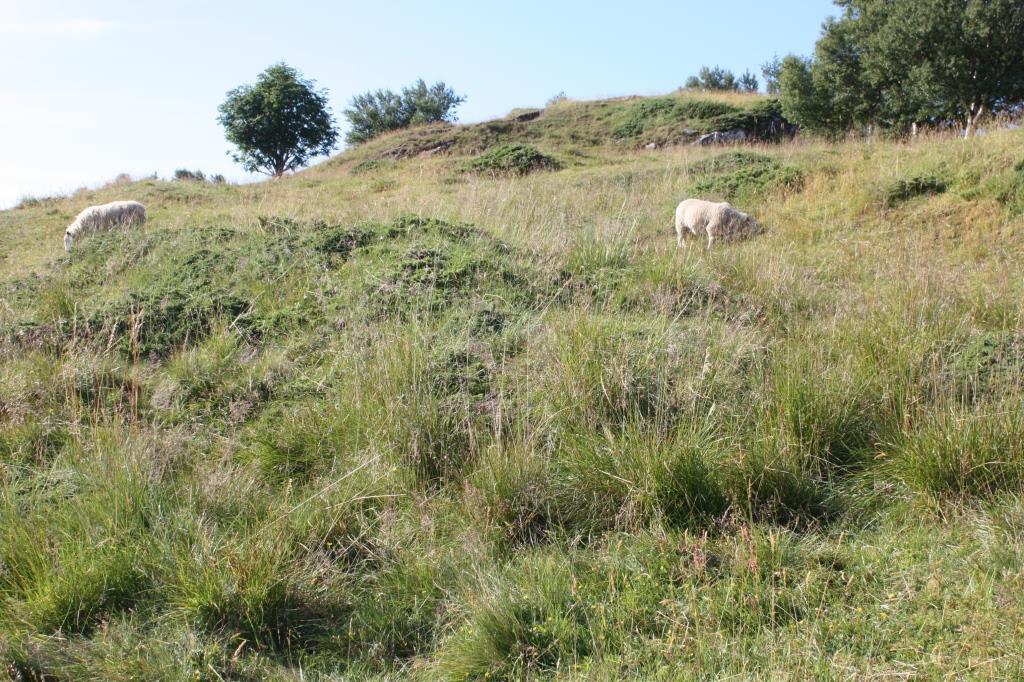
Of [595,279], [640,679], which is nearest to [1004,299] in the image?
[595,279]

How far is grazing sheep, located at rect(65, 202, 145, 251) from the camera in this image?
415 inches

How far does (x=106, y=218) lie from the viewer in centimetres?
1081

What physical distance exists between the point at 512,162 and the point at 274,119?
19.9 m

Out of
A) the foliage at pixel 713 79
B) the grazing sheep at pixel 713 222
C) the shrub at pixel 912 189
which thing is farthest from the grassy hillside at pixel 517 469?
the foliage at pixel 713 79

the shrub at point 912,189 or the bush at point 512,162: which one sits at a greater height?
the bush at point 512,162

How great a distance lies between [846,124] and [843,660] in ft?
86.4

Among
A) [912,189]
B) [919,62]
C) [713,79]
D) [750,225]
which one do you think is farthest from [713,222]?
[713,79]

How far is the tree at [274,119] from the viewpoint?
34000 millimetres

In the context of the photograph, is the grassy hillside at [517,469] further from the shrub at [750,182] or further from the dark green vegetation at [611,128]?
the dark green vegetation at [611,128]

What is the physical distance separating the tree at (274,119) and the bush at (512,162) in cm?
1780

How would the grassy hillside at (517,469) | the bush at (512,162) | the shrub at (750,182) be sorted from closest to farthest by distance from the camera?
the grassy hillside at (517,469) < the shrub at (750,182) < the bush at (512,162)

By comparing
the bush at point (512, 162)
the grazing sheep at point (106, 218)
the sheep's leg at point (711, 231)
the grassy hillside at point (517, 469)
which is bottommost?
the grassy hillside at point (517, 469)

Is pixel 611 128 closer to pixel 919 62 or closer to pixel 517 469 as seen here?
pixel 919 62

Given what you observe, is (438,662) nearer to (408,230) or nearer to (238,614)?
(238,614)
